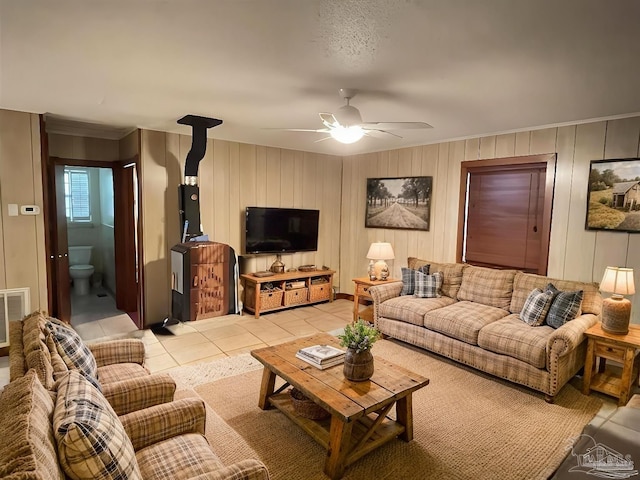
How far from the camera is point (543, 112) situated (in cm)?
334

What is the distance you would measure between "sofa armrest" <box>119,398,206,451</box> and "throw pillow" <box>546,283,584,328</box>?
3.01 m

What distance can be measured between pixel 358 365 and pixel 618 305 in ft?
7.58

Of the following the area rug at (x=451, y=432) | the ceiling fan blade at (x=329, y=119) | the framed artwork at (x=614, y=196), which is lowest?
the area rug at (x=451, y=432)

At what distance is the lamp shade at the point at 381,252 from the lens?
16.7 ft

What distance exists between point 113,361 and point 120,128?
298 cm

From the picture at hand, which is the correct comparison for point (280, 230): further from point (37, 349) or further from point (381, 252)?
point (37, 349)

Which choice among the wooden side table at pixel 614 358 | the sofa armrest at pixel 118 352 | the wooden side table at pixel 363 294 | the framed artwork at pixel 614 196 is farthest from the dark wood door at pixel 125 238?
the framed artwork at pixel 614 196

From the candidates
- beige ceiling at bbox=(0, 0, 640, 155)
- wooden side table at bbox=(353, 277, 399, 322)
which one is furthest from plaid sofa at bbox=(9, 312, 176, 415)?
wooden side table at bbox=(353, 277, 399, 322)

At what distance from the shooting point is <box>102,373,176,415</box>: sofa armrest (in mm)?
1937

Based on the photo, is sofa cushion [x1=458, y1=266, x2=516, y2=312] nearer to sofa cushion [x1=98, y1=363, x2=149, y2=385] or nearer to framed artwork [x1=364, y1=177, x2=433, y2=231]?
framed artwork [x1=364, y1=177, x2=433, y2=231]

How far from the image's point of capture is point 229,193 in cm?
505

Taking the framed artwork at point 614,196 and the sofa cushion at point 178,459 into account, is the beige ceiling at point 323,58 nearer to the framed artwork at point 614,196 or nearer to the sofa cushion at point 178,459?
the framed artwork at point 614,196

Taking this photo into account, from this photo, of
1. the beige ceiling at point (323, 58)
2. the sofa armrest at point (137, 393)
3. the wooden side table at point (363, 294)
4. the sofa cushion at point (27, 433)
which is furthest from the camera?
the wooden side table at point (363, 294)

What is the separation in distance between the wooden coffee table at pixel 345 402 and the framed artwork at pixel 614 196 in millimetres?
2538
